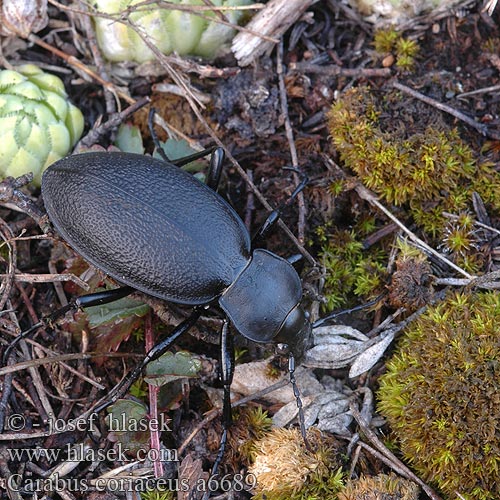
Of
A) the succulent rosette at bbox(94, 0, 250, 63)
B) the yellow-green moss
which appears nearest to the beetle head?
the yellow-green moss

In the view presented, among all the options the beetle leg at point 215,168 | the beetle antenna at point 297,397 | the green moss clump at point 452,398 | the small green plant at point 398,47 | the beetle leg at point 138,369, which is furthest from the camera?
the small green plant at point 398,47

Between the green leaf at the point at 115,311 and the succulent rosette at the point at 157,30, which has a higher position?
the succulent rosette at the point at 157,30

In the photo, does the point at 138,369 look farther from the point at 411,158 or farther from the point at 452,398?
the point at 411,158

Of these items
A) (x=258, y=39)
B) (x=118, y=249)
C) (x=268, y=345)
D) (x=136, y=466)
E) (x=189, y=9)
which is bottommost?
(x=136, y=466)

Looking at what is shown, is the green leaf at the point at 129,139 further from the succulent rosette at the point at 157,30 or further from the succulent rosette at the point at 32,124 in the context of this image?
the succulent rosette at the point at 157,30

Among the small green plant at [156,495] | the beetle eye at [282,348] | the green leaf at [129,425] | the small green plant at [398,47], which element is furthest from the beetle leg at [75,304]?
the small green plant at [398,47]

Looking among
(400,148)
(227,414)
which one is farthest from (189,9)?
(227,414)

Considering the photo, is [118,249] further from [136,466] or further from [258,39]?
[258,39]
